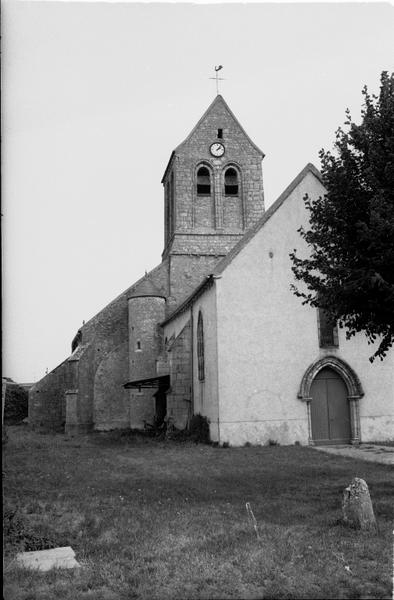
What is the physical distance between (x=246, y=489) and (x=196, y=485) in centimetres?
107

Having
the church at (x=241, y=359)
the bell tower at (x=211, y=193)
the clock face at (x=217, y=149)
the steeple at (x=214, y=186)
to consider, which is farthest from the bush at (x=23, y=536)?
the clock face at (x=217, y=149)

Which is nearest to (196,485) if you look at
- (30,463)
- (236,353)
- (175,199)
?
(30,463)

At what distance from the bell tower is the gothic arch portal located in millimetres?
12449

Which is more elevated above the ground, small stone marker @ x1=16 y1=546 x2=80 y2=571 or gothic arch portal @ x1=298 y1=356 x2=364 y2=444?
gothic arch portal @ x1=298 y1=356 x2=364 y2=444

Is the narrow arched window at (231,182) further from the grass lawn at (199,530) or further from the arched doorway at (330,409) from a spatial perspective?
the grass lawn at (199,530)

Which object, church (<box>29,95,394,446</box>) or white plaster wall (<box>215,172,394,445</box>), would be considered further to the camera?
church (<box>29,95,394,446</box>)

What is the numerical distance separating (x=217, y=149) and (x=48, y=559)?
30050 millimetres

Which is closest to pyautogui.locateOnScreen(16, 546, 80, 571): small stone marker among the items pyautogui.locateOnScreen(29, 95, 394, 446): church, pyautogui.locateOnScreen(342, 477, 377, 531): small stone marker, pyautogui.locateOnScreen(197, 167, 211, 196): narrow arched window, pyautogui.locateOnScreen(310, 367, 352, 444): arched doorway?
pyautogui.locateOnScreen(342, 477, 377, 531): small stone marker

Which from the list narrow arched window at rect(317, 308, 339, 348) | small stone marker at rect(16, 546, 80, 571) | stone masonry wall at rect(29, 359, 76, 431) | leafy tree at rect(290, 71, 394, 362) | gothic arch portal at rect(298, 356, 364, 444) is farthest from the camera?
stone masonry wall at rect(29, 359, 76, 431)

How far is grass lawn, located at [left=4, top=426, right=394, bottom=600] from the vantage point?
5.37m

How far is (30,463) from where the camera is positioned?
15.0 metres

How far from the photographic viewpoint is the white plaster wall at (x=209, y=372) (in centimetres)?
1970

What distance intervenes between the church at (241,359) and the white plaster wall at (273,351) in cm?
4

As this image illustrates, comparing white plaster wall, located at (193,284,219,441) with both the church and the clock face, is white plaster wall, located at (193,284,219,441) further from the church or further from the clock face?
the clock face
